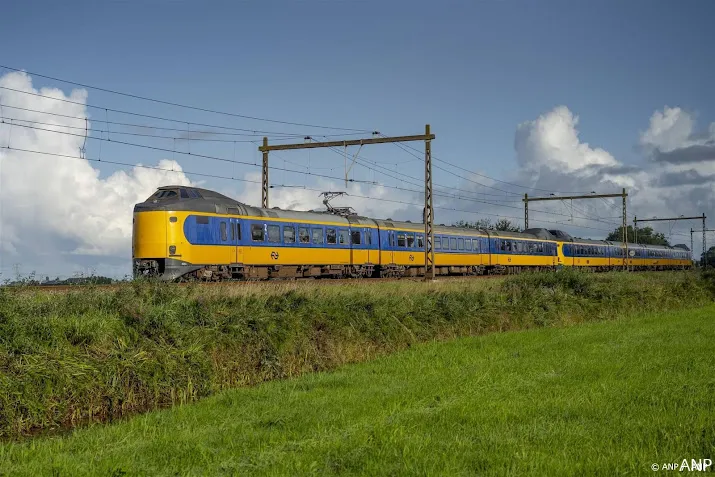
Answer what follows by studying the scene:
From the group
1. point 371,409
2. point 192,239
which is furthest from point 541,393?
point 192,239

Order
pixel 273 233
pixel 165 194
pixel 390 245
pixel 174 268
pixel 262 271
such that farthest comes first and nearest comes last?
pixel 390 245
pixel 273 233
pixel 262 271
pixel 165 194
pixel 174 268

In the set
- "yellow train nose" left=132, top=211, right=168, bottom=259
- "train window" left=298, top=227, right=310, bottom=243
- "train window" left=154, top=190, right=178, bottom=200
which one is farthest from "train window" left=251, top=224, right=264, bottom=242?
"yellow train nose" left=132, top=211, right=168, bottom=259

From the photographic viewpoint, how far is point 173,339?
12922 mm

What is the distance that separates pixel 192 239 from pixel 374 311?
1114cm

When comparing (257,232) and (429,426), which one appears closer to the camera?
(429,426)

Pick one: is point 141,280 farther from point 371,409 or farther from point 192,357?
point 371,409

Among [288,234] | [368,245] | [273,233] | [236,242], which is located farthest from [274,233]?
[368,245]

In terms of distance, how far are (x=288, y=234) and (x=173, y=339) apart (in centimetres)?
Answer: 1835

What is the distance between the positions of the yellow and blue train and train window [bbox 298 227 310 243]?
5 cm

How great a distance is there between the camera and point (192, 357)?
41.4ft

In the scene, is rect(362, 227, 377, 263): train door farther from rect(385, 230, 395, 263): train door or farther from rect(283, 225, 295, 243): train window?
rect(283, 225, 295, 243): train window

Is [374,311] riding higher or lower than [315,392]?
higher

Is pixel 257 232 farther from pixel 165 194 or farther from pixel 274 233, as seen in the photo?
pixel 165 194

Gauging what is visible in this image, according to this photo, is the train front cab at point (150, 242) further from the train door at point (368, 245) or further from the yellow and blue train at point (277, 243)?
the train door at point (368, 245)
